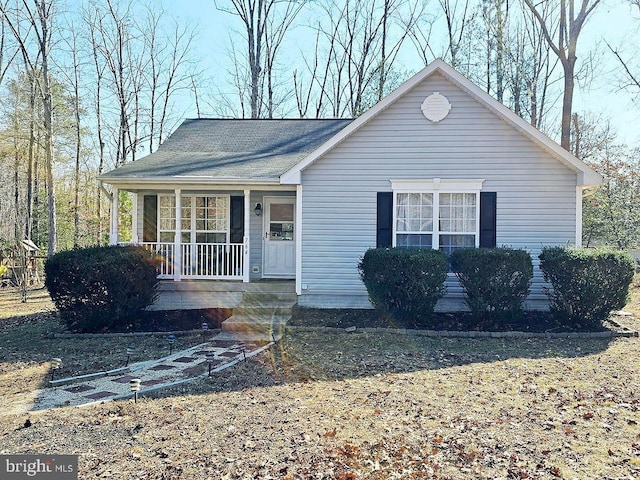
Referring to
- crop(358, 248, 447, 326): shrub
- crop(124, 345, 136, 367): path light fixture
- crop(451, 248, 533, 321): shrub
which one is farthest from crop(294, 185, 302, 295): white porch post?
crop(124, 345, 136, 367): path light fixture

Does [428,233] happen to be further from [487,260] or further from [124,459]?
[124,459]

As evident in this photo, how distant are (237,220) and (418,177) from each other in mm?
4815

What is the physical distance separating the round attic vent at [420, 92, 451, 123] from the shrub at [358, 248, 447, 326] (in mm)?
3078

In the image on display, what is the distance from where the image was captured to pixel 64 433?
408cm

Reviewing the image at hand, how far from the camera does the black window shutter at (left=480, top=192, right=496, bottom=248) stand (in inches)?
370

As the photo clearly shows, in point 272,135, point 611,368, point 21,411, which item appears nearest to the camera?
point 21,411

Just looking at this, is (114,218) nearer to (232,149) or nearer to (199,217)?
(199,217)

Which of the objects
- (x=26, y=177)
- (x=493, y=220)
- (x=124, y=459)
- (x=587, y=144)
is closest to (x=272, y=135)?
(x=493, y=220)

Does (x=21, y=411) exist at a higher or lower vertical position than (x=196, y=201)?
lower

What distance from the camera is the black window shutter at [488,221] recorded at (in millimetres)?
9391

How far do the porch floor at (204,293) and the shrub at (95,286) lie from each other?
1262mm

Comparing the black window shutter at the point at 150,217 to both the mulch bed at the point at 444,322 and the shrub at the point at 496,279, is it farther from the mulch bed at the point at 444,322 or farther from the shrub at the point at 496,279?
the shrub at the point at 496,279

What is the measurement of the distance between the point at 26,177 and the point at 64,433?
22.6 metres

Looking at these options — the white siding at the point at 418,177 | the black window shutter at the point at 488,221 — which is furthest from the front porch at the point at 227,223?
the black window shutter at the point at 488,221
